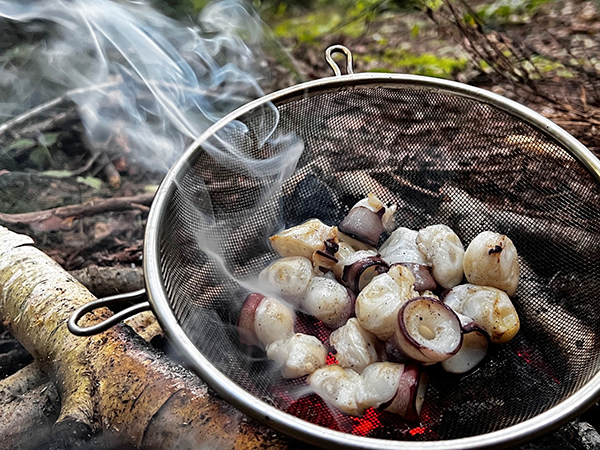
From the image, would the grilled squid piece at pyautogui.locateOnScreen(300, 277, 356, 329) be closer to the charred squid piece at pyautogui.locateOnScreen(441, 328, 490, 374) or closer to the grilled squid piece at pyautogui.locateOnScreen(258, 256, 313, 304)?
the grilled squid piece at pyautogui.locateOnScreen(258, 256, 313, 304)

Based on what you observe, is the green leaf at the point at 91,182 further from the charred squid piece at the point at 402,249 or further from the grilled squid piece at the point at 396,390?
the grilled squid piece at the point at 396,390

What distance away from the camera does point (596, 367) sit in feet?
5.00

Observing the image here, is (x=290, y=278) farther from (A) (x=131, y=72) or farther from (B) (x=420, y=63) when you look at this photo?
(B) (x=420, y=63)

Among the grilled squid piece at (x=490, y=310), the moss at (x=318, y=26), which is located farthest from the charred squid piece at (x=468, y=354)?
the moss at (x=318, y=26)

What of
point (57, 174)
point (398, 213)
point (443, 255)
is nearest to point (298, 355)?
point (443, 255)

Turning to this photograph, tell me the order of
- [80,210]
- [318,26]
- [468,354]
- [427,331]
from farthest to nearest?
[318,26]
[80,210]
[468,354]
[427,331]

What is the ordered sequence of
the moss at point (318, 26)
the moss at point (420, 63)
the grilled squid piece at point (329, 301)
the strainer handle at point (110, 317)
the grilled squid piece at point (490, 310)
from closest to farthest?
the strainer handle at point (110, 317), the grilled squid piece at point (490, 310), the grilled squid piece at point (329, 301), the moss at point (420, 63), the moss at point (318, 26)

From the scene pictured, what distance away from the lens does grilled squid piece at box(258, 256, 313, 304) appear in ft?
6.10

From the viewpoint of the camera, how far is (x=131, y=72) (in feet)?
12.1

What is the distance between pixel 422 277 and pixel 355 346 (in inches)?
15.6

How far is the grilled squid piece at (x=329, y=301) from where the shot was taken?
1815 millimetres

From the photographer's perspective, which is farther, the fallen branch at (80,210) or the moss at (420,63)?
the moss at (420,63)

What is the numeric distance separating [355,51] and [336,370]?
13.4 feet

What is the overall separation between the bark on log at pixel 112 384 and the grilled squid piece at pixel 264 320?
0.81 ft
